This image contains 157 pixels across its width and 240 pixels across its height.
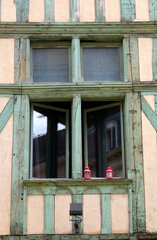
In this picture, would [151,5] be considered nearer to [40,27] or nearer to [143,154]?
[40,27]

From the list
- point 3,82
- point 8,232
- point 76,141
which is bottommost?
point 8,232

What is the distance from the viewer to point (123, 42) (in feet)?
32.8

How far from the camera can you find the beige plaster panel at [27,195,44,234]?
8.88 m

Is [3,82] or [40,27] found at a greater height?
[40,27]

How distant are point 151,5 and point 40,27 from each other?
2.14 meters

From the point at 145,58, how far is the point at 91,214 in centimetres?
300

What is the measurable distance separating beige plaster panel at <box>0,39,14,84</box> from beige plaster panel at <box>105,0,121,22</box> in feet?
6.06

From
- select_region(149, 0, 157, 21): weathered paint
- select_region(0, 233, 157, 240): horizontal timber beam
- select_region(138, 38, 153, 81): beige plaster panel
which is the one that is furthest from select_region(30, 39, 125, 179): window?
select_region(0, 233, 157, 240): horizontal timber beam

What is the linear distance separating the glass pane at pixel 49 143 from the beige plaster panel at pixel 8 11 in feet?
5.76

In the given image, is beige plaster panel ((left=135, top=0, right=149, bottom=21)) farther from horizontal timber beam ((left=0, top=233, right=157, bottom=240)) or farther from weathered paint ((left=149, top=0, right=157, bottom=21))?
horizontal timber beam ((left=0, top=233, right=157, bottom=240))

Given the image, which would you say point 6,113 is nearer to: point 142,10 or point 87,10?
point 87,10

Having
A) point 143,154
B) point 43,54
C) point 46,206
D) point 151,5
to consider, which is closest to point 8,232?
point 46,206

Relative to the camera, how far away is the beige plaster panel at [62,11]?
10.1 metres

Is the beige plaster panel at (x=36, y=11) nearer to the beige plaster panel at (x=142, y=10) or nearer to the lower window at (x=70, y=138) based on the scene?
the lower window at (x=70, y=138)
